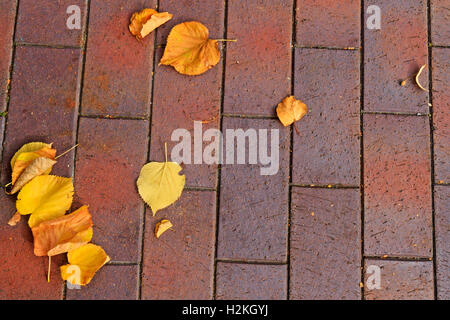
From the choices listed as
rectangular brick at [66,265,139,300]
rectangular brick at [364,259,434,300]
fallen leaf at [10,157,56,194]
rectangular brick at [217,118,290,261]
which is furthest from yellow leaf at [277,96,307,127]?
fallen leaf at [10,157,56,194]

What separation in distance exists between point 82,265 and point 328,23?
166 centimetres

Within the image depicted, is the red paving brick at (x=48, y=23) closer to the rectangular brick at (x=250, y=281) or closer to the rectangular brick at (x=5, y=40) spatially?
the rectangular brick at (x=5, y=40)

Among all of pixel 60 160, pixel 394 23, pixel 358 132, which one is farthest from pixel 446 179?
pixel 60 160

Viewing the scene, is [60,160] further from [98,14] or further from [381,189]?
[381,189]

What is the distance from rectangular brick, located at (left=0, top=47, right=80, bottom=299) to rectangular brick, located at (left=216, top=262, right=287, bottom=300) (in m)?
0.75

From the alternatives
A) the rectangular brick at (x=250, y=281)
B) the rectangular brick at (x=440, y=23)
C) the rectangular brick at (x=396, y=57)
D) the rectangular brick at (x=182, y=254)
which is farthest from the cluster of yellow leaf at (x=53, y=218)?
the rectangular brick at (x=440, y=23)

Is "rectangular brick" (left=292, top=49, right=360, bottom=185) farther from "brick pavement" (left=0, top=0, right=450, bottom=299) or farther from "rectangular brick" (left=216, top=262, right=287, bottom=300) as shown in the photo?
"rectangular brick" (left=216, top=262, right=287, bottom=300)

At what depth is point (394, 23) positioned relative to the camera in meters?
2.26

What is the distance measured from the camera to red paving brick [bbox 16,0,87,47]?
7.30 feet

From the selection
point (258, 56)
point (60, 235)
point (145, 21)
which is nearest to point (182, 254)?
point (60, 235)

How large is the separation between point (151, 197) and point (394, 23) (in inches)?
58.4

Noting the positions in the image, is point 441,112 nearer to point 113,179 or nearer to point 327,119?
point 327,119

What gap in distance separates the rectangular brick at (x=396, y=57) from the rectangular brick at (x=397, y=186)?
8 centimetres

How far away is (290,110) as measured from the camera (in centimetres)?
216
